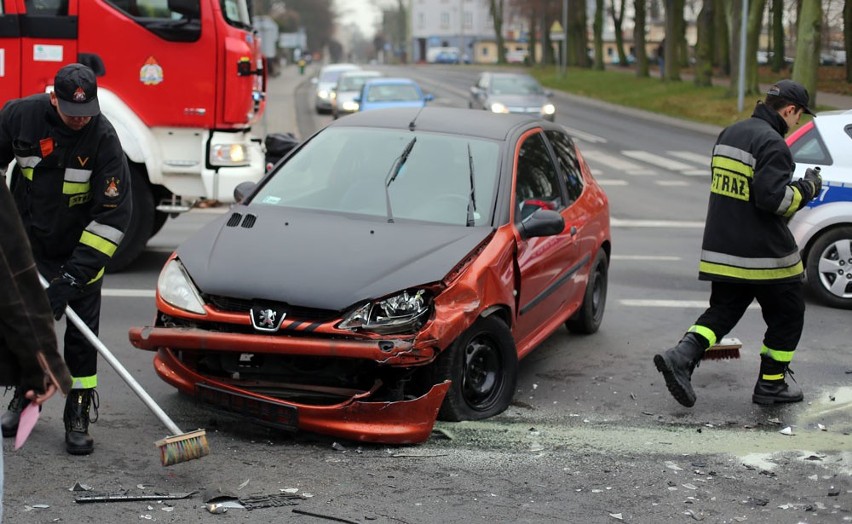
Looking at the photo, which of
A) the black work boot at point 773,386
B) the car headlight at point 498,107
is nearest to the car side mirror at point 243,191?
the black work boot at point 773,386

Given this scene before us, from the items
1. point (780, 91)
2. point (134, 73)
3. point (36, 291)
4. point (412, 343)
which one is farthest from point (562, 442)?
point (134, 73)

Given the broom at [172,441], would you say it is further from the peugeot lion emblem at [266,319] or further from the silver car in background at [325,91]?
the silver car in background at [325,91]

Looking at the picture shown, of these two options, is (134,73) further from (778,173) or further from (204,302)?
(778,173)

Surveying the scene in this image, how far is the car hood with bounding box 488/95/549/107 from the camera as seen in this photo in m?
31.2

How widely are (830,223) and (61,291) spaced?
631 cm

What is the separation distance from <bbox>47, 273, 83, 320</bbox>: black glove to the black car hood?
0.69m

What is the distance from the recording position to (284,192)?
22.6 feet

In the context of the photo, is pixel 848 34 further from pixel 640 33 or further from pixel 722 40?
pixel 640 33

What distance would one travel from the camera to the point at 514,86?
3259cm

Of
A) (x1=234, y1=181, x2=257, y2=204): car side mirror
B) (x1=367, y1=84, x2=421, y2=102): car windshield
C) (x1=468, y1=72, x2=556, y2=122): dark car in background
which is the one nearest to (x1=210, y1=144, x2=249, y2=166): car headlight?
(x1=234, y1=181, x2=257, y2=204): car side mirror

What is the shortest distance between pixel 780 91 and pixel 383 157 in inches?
89.3

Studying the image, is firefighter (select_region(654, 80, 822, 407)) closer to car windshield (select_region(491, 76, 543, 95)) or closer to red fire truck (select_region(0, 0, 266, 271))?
red fire truck (select_region(0, 0, 266, 271))

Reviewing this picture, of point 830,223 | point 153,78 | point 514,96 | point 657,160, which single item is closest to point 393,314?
point 830,223

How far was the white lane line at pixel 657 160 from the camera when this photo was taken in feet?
76.4
